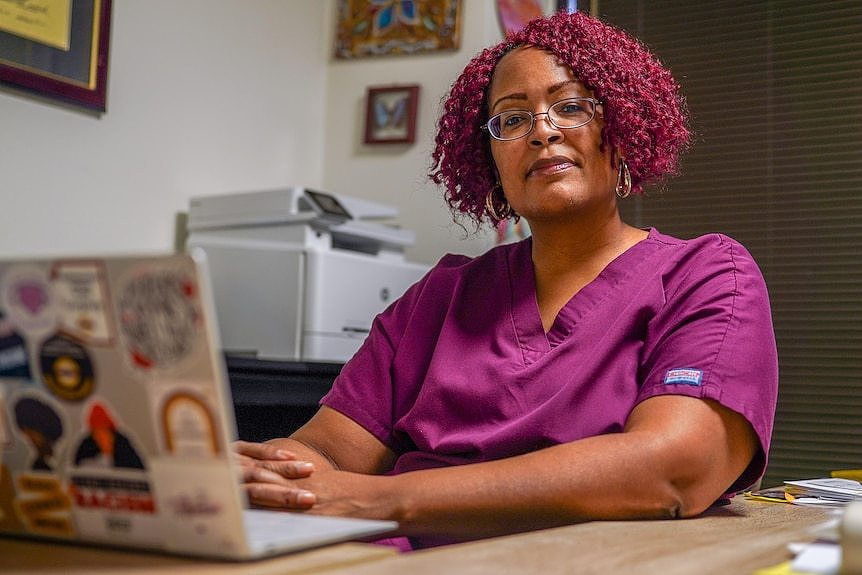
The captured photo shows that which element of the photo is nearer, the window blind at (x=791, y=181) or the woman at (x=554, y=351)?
the woman at (x=554, y=351)

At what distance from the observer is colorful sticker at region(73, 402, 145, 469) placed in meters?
0.60

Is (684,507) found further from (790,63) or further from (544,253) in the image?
(790,63)

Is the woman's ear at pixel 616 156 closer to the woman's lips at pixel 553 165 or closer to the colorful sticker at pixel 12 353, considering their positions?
the woman's lips at pixel 553 165

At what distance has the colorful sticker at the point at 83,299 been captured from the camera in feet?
1.90

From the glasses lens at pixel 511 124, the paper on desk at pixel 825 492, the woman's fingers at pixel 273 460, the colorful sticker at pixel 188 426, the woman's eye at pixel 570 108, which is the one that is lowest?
the paper on desk at pixel 825 492

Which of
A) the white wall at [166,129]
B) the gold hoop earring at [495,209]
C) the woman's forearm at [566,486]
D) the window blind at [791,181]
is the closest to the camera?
the woman's forearm at [566,486]

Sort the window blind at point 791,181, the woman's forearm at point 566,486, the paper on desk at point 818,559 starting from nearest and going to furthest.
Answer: the paper on desk at point 818,559
the woman's forearm at point 566,486
the window blind at point 791,181

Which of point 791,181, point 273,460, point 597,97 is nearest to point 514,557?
point 273,460

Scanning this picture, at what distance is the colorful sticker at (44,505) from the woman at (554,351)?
42 cm

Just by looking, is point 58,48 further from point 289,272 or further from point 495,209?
point 495,209

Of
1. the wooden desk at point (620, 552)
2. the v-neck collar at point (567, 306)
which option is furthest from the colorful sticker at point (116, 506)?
the v-neck collar at point (567, 306)

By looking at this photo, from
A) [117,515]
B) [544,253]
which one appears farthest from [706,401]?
[117,515]

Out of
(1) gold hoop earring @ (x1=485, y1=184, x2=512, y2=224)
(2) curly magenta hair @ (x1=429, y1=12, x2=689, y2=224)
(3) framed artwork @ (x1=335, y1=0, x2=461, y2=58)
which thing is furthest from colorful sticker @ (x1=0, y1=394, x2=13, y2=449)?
(3) framed artwork @ (x1=335, y1=0, x2=461, y2=58)

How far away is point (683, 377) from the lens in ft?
3.66
